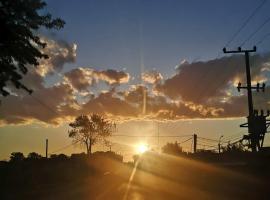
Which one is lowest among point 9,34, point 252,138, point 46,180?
point 46,180

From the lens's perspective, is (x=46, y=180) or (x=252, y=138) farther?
(x=46, y=180)

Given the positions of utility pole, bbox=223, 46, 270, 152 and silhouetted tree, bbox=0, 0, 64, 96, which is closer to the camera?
silhouetted tree, bbox=0, 0, 64, 96

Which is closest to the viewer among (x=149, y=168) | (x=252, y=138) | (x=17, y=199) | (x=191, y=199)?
(x=191, y=199)

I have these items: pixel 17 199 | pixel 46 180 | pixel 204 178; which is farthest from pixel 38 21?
pixel 46 180

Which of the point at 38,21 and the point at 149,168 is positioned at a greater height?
the point at 38,21

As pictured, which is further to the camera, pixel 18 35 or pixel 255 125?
pixel 255 125

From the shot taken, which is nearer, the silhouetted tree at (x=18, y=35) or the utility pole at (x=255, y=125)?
the silhouetted tree at (x=18, y=35)

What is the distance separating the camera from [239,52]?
47562 mm

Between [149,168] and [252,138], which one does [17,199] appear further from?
[149,168]

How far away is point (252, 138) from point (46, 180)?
24.7 meters

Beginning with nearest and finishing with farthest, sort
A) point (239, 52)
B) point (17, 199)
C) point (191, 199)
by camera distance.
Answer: point (191, 199)
point (17, 199)
point (239, 52)

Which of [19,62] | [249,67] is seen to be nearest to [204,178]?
[249,67]

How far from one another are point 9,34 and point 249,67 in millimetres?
34178

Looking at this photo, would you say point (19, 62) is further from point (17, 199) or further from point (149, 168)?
point (149, 168)
